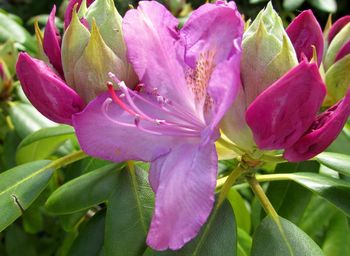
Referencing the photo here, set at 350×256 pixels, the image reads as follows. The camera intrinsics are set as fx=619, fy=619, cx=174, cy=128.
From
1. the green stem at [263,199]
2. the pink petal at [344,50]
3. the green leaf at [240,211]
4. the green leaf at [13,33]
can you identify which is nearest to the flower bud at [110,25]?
the green stem at [263,199]

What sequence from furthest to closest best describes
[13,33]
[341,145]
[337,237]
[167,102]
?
[13,33]
[337,237]
[341,145]
[167,102]

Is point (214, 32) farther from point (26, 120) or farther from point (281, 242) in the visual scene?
point (26, 120)

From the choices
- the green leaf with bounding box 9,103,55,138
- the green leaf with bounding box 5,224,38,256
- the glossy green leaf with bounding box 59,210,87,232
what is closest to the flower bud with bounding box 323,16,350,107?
the glossy green leaf with bounding box 59,210,87,232

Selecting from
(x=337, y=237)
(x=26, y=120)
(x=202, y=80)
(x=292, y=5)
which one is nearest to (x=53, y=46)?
(x=202, y=80)

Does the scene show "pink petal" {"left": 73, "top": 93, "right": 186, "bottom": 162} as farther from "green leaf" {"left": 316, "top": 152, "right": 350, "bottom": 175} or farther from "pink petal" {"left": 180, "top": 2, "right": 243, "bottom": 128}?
"green leaf" {"left": 316, "top": 152, "right": 350, "bottom": 175}

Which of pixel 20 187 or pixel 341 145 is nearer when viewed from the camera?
pixel 20 187

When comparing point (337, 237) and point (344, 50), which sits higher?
point (344, 50)
